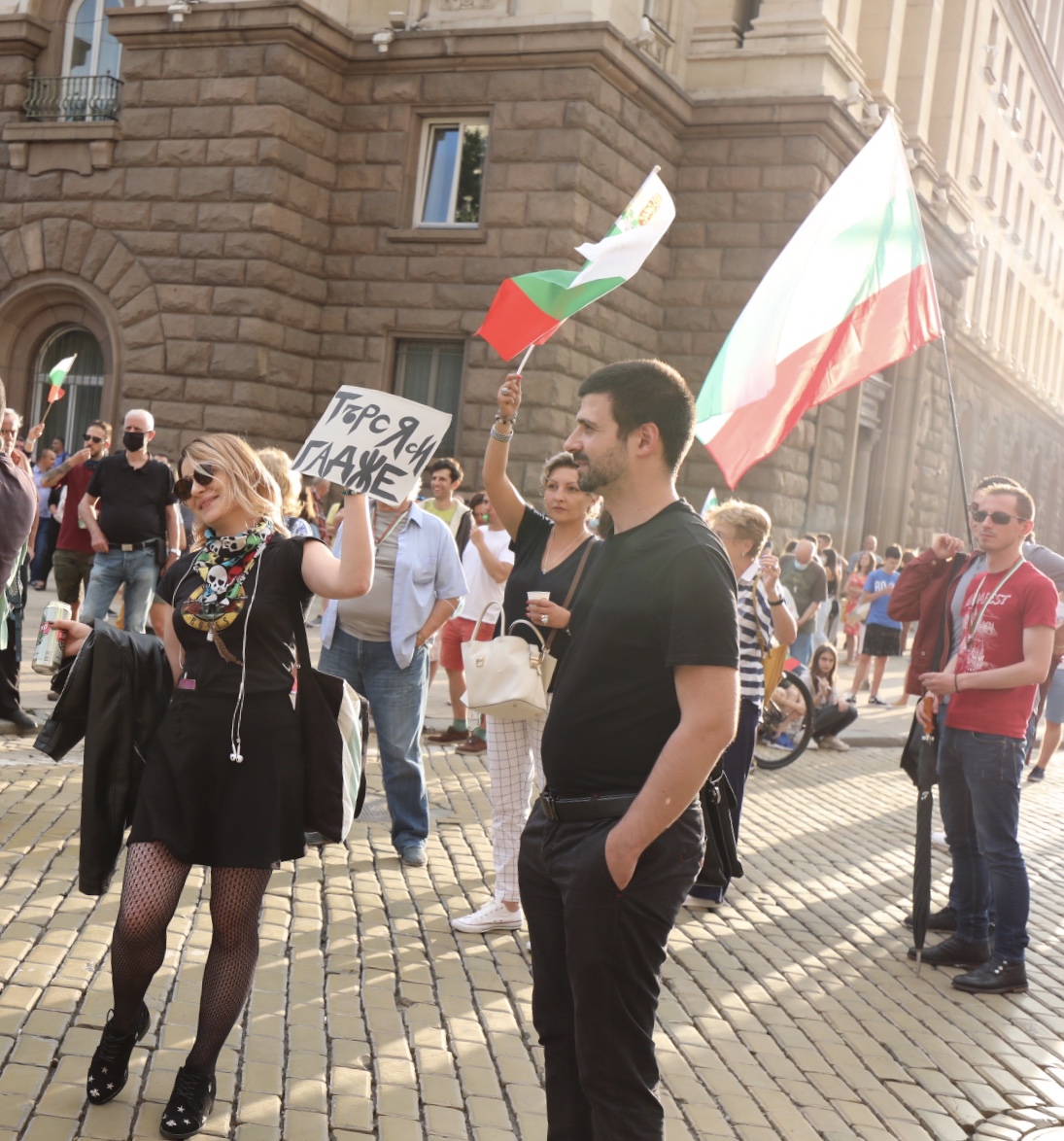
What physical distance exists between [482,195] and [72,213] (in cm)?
585

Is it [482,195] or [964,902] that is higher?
[482,195]

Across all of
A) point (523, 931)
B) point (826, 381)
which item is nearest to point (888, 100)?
point (826, 381)

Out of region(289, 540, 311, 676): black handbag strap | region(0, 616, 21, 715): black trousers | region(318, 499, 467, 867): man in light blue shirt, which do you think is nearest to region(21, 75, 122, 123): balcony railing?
region(0, 616, 21, 715): black trousers

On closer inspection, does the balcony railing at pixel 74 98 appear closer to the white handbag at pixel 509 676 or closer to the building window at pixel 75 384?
the building window at pixel 75 384

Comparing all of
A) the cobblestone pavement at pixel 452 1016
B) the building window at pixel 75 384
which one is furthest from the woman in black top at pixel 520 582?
the building window at pixel 75 384

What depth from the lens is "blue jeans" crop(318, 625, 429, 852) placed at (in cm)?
688

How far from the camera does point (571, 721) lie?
3029mm

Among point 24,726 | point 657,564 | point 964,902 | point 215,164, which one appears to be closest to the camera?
point 657,564

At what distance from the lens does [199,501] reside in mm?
3980

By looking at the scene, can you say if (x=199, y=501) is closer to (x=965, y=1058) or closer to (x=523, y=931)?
(x=523, y=931)

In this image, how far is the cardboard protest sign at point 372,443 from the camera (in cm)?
436

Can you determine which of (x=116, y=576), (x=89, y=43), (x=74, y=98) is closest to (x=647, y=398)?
(x=116, y=576)

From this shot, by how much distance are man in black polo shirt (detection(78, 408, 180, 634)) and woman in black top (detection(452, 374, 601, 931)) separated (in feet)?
17.0

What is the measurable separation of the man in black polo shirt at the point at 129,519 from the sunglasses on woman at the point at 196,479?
264 inches
